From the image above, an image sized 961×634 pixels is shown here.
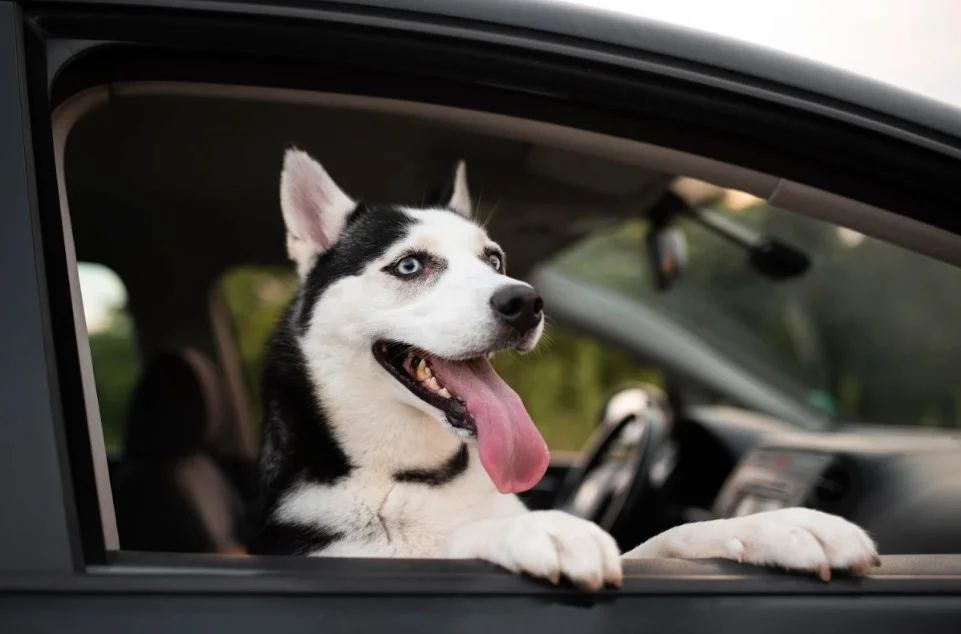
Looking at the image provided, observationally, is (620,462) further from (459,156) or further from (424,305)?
(424,305)

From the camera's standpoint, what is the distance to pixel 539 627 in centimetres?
113

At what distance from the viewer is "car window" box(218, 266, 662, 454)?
149 inches

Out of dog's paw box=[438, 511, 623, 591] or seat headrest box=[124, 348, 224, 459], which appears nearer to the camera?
A: dog's paw box=[438, 511, 623, 591]

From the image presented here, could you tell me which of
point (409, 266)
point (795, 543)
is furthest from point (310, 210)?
point (795, 543)

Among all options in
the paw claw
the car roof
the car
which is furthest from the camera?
the car roof

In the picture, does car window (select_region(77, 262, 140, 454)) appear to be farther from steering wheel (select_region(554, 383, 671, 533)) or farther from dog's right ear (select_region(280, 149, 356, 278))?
steering wheel (select_region(554, 383, 671, 533))

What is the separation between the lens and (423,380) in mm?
1883

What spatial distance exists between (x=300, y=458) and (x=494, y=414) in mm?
482

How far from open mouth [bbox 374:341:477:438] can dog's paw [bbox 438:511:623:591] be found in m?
0.38

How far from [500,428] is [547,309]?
2.42m

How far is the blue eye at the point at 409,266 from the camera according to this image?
204 centimetres

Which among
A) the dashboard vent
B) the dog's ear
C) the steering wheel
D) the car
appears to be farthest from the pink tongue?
the steering wheel

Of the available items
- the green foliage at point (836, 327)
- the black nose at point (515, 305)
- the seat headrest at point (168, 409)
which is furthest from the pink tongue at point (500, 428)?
the green foliage at point (836, 327)

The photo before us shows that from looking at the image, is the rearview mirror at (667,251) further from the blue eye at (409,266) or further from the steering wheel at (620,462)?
the blue eye at (409,266)
